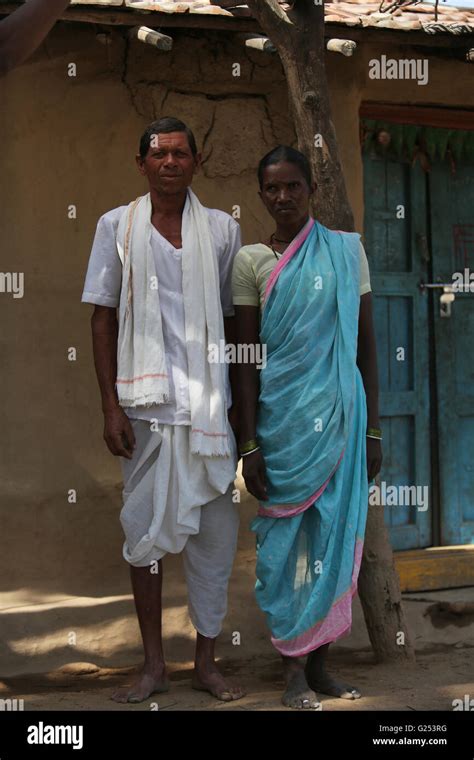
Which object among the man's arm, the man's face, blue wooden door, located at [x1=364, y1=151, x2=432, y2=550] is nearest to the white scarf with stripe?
the man's face

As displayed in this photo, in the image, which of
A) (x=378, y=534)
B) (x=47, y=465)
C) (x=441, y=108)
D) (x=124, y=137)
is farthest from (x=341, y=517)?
(x=441, y=108)

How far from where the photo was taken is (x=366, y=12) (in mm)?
5355

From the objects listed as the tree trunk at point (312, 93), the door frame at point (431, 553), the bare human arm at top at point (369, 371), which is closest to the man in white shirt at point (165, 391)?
the bare human arm at top at point (369, 371)

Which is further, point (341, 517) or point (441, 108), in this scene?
point (441, 108)

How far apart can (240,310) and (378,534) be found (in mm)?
1258

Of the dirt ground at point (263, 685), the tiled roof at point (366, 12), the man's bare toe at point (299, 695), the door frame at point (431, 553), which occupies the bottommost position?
the dirt ground at point (263, 685)

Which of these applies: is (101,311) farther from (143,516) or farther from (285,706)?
(285,706)

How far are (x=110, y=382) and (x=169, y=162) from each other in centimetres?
85

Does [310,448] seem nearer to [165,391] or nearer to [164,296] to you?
[165,391]

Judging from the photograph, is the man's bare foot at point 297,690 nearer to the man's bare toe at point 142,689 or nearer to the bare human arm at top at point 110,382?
the man's bare toe at point 142,689

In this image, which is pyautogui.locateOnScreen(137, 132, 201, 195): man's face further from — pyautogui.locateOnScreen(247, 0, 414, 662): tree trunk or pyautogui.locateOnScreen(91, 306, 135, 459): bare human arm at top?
pyautogui.locateOnScreen(247, 0, 414, 662): tree trunk

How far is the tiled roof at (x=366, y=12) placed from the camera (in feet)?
15.3

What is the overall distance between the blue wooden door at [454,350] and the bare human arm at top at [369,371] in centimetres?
188

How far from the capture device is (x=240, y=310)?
13.3ft
